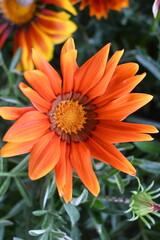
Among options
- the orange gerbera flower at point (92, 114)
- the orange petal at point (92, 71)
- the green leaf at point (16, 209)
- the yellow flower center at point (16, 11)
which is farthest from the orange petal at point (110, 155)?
the yellow flower center at point (16, 11)

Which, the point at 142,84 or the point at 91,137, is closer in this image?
the point at 91,137

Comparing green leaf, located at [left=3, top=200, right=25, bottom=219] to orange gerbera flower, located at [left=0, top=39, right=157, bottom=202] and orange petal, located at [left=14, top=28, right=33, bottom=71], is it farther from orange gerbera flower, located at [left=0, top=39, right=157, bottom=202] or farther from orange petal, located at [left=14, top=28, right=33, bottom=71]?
orange petal, located at [left=14, top=28, right=33, bottom=71]

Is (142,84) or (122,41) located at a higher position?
(122,41)

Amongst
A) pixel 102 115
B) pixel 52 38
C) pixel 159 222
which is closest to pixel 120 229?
pixel 159 222

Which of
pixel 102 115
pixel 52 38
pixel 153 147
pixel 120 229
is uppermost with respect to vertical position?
pixel 52 38

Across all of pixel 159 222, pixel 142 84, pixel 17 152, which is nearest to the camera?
pixel 17 152

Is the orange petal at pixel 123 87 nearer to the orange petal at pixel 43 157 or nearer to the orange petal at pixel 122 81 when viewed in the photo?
the orange petal at pixel 122 81

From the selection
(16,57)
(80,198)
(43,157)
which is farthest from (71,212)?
(16,57)

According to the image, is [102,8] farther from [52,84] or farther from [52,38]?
[52,84]
